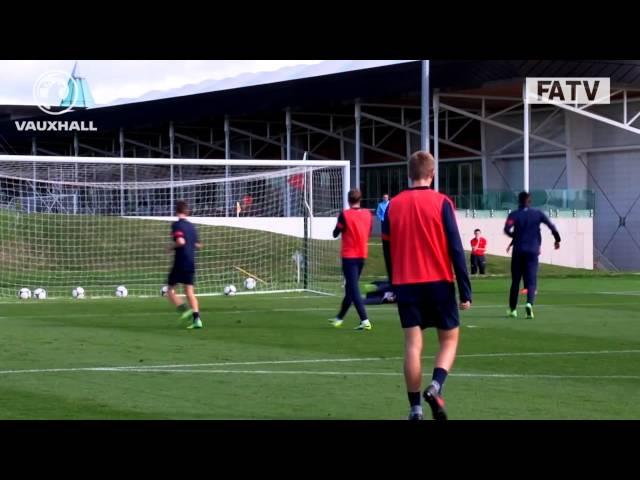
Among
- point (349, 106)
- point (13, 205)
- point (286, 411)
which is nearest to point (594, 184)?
point (349, 106)

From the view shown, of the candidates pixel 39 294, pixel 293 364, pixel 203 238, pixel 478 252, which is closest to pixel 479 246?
pixel 478 252

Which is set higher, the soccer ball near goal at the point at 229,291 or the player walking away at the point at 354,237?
the player walking away at the point at 354,237

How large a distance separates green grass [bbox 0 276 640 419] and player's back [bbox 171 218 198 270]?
1.06 m

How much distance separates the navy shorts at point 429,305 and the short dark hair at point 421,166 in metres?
0.86

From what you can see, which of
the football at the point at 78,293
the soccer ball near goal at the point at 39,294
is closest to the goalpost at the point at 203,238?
the football at the point at 78,293

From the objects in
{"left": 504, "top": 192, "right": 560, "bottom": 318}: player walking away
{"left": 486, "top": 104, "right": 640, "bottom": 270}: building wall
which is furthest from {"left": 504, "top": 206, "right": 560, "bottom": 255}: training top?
{"left": 486, "top": 104, "right": 640, "bottom": 270}: building wall

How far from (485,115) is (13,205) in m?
24.4

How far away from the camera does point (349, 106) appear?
53.5 meters

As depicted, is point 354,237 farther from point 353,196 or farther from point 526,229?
point 526,229

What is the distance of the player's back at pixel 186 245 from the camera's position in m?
18.6

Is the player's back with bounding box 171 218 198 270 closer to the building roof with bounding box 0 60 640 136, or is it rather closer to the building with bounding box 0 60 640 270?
the building roof with bounding box 0 60 640 136

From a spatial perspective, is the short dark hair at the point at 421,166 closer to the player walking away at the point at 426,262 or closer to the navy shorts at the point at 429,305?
the player walking away at the point at 426,262
